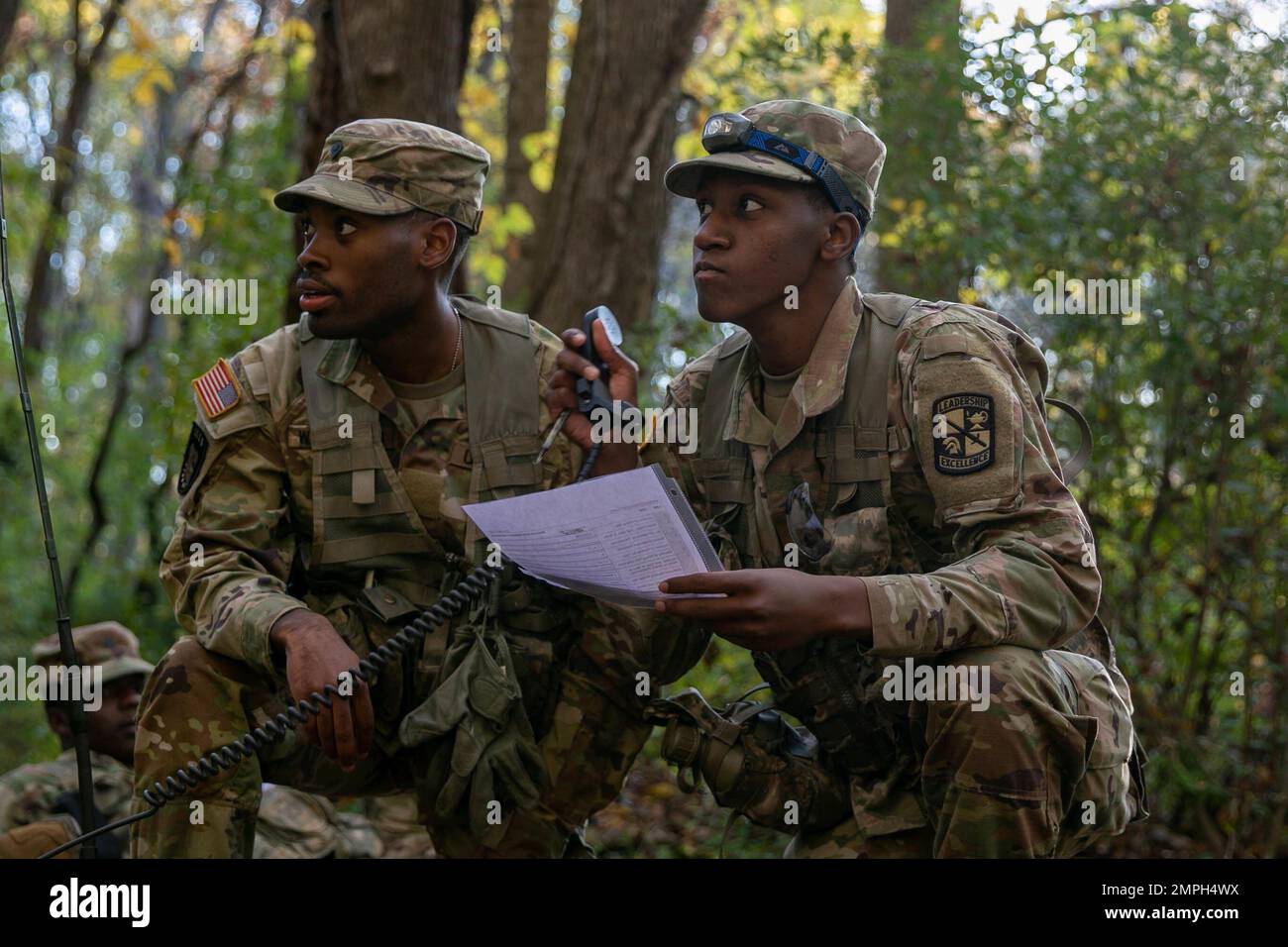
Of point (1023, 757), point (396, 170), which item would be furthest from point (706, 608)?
point (396, 170)

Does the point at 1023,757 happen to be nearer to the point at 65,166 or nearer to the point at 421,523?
the point at 421,523

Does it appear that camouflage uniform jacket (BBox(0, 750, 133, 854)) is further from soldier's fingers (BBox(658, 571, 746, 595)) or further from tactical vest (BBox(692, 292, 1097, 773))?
soldier's fingers (BBox(658, 571, 746, 595))

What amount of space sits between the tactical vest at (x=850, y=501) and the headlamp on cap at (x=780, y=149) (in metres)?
0.27

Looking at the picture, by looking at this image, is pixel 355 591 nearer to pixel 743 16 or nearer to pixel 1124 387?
pixel 1124 387

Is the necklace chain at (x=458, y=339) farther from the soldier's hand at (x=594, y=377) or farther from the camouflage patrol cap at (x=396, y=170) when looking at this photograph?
the soldier's hand at (x=594, y=377)

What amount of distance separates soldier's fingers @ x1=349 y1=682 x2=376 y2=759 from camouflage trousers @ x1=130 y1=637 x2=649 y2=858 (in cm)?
20

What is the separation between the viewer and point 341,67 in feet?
17.4

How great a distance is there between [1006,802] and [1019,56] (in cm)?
351

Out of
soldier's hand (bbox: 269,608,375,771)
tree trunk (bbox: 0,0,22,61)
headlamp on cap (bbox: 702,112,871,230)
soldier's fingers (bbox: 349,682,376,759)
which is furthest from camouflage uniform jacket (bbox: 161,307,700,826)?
tree trunk (bbox: 0,0,22,61)

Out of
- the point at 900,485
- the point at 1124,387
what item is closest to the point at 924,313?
the point at 900,485

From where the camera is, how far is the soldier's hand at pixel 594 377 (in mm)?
3375

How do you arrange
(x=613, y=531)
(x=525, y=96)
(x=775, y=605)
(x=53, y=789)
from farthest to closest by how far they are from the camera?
(x=525, y=96) → (x=53, y=789) → (x=613, y=531) → (x=775, y=605)

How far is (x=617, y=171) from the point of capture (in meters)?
6.10

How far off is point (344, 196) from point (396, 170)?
7.9 inches
